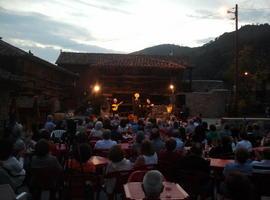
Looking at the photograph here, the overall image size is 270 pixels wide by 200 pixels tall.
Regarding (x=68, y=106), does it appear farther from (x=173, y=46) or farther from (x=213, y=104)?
(x=173, y=46)

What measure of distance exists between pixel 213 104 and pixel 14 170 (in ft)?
126

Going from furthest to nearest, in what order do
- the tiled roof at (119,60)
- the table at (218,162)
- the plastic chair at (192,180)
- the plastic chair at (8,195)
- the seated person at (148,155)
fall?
the tiled roof at (119,60), the table at (218,162), the seated person at (148,155), the plastic chair at (192,180), the plastic chair at (8,195)

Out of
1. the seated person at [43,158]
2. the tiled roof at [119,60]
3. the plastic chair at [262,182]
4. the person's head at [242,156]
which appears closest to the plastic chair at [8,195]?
the seated person at [43,158]

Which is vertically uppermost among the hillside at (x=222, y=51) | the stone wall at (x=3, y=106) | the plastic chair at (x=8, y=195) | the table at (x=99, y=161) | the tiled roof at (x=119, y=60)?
the hillside at (x=222, y=51)

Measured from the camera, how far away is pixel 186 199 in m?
5.45

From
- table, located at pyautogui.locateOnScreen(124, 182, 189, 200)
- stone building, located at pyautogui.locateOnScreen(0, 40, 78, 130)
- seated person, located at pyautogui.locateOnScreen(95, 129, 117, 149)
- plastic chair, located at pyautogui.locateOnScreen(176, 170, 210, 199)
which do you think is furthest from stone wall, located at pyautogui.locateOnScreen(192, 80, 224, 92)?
table, located at pyautogui.locateOnScreen(124, 182, 189, 200)

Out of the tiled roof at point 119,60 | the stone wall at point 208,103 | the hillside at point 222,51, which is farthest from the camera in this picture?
the hillside at point 222,51

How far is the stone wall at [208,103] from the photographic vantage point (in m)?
43.7

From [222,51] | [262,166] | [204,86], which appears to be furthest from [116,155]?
[222,51]

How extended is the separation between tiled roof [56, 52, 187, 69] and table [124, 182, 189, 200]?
36.6 meters

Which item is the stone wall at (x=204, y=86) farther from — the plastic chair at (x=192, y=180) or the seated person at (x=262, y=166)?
the plastic chair at (x=192, y=180)

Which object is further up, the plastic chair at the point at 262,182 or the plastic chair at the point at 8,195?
the plastic chair at the point at 8,195

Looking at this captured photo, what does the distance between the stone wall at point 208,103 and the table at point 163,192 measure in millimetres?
37922

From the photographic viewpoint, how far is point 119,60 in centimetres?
4484
